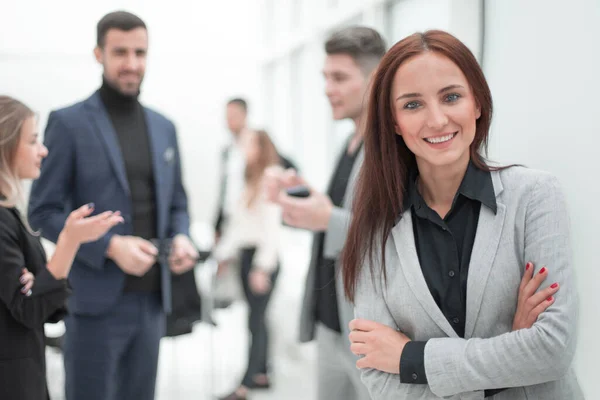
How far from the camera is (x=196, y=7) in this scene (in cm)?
251

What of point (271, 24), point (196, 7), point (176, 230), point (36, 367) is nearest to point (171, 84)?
point (196, 7)

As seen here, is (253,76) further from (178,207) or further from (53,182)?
(53,182)

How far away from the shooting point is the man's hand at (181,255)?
2234 mm

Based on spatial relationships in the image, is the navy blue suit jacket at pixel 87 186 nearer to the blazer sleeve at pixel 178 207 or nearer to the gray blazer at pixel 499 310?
the blazer sleeve at pixel 178 207

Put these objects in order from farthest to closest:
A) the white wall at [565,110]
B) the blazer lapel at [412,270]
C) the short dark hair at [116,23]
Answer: the short dark hair at [116,23]
the white wall at [565,110]
the blazer lapel at [412,270]

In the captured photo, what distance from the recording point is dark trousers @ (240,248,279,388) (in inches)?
159

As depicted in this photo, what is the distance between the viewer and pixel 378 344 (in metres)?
1.42

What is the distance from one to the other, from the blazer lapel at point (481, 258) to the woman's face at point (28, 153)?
1229mm

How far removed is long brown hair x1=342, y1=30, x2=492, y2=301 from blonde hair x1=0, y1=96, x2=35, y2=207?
928 mm

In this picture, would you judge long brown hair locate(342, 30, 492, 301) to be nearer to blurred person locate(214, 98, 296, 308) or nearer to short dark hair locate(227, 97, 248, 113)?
blurred person locate(214, 98, 296, 308)

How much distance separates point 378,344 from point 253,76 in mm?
2960

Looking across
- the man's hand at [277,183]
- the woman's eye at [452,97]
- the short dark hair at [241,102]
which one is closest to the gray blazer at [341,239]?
the man's hand at [277,183]

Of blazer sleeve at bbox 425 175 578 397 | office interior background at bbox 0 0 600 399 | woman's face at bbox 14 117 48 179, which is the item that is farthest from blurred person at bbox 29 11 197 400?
blazer sleeve at bbox 425 175 578 397

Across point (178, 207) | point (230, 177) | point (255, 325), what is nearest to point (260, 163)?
point (230, 177)
